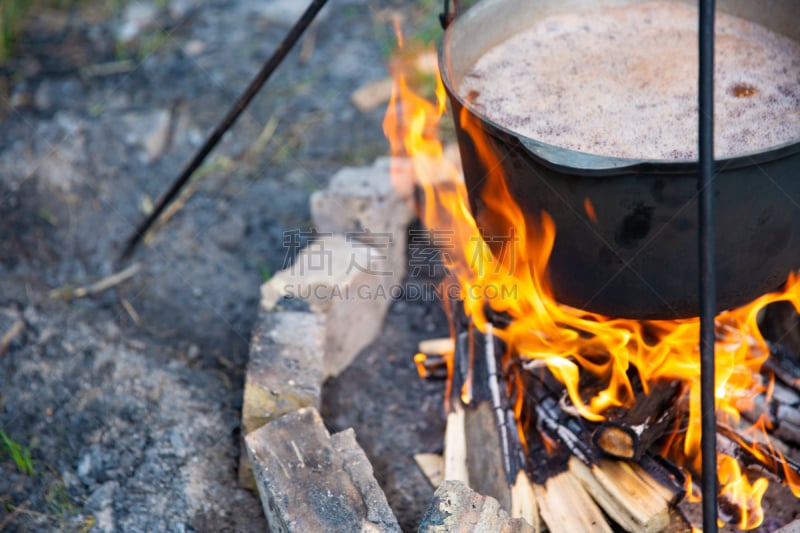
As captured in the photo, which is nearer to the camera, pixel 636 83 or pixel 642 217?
pixel 642 217

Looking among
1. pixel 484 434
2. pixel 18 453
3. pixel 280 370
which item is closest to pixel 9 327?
pixel 18 453

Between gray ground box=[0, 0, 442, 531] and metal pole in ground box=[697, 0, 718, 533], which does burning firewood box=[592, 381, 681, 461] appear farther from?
gray ground box=[0, 0, 442, 531]

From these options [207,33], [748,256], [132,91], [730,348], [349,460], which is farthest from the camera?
[207,33]

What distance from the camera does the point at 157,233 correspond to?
285cm

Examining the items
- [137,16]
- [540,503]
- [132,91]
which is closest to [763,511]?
[540,503]

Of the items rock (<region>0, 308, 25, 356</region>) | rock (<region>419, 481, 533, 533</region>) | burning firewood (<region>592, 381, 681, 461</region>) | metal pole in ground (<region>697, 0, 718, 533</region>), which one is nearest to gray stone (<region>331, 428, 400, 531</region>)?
rock (<region>419, 481, 533, 533</region>)

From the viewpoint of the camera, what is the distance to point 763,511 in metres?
1.89

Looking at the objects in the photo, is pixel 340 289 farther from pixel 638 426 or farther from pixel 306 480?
pixel 638 426

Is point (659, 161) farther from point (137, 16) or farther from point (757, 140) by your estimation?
point (137, 16)

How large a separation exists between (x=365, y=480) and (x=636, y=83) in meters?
1.11

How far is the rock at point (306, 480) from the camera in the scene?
1664 mm

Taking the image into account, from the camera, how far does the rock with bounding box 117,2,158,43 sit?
376 cm

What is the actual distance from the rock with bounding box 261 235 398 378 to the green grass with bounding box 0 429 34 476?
2.38ft

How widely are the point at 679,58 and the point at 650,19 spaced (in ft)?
0.74
